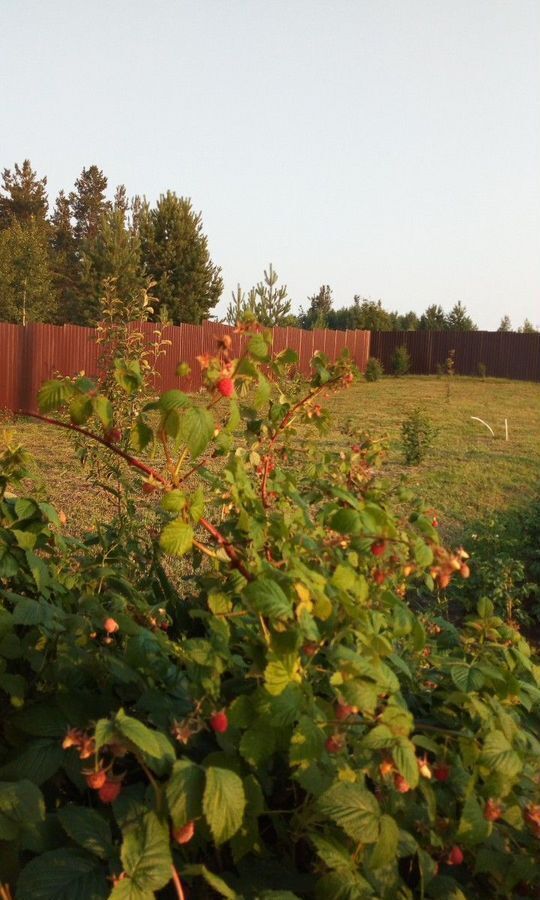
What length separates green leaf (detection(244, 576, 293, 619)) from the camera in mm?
1146

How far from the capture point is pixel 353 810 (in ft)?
3.76

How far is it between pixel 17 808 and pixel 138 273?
27623mm

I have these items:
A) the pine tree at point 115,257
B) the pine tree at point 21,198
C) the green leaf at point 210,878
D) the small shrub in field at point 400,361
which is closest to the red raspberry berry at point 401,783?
the green leaf at point 210,878

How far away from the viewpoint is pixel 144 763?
114 cm

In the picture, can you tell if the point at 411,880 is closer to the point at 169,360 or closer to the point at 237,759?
the point at 237,759

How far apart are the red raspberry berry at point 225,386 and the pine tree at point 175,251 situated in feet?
88.3

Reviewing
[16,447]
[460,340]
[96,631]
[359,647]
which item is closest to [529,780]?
[359,647]

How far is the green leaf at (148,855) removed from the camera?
3.29 ft

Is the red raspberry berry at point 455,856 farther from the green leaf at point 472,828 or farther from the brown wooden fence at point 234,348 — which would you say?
the brown wooden fence at point 234,348

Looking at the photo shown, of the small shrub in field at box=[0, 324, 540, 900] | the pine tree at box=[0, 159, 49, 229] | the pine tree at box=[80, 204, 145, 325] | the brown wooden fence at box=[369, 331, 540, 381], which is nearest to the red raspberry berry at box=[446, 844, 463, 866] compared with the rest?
the small shrub in field at box=[0, 324, 540, 900]

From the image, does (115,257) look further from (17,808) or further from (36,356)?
(17,808)

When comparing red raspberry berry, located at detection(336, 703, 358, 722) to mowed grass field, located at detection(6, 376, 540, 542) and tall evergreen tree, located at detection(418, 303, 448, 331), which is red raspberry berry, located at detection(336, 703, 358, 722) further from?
tall evergreen tree, located at detection(418, 303, 448, 331)

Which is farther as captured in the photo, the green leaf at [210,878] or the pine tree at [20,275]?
the pine tree at [20,275]

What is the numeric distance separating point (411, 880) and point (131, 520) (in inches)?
66.5
